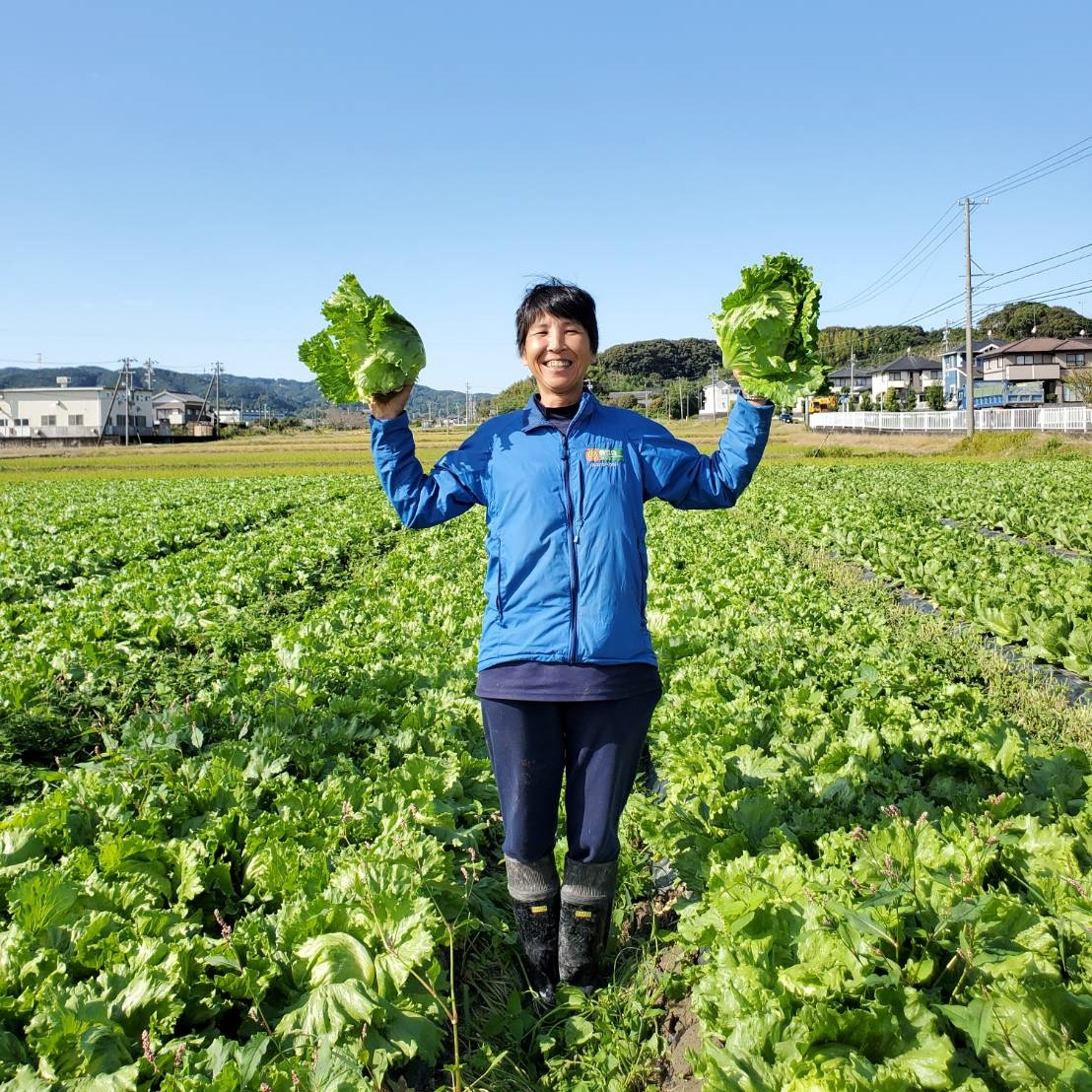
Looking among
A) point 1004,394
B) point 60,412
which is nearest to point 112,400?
point 60,412

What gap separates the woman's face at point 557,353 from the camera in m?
3.12

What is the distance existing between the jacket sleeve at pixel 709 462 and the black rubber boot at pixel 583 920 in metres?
1.42

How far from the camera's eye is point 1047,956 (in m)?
2.65

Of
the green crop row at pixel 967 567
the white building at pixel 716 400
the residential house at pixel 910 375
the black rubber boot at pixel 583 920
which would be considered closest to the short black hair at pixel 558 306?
the black rubber boot at pixel 583 920

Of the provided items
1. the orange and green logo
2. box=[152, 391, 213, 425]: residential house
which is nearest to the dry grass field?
the orange and green logo

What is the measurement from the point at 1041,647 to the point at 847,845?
600cm

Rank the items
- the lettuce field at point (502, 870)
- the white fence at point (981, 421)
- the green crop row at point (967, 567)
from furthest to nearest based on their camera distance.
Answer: the white fence at point (981, 421) < the green crop row at point (967, 567) < the lettuce field at point (502, 870)

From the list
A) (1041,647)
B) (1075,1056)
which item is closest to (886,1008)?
(1075,1056)

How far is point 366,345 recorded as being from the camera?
3.25 m

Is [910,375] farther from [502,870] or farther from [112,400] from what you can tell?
[502,870]

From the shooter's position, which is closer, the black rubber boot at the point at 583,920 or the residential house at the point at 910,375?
the black rubber boot at the point at 583,920

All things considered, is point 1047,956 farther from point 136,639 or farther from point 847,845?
point 136,639

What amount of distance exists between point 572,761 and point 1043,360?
343 feet

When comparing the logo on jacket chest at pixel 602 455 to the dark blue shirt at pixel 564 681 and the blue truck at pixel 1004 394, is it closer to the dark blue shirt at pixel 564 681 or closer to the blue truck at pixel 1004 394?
the dark blue shirt at pixel 564 681
